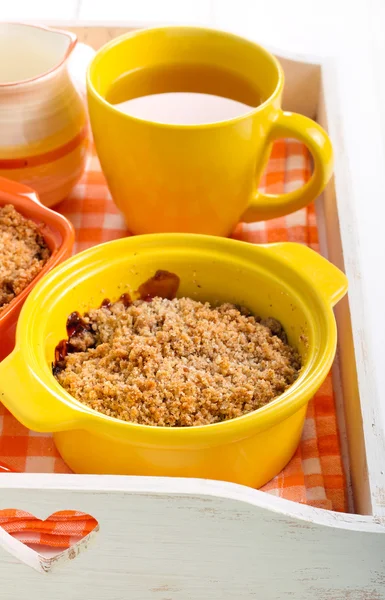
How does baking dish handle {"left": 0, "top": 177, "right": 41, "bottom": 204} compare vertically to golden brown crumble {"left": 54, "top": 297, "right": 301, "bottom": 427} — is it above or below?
above

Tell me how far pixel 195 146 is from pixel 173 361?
0.18 metres

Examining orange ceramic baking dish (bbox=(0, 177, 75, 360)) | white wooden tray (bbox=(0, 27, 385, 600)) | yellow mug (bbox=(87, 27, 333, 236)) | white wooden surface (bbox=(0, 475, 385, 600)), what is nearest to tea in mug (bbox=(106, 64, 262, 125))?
yellow mug (bbox=(87, 27, 333, 236))

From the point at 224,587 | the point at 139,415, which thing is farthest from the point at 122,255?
the point at 224,587

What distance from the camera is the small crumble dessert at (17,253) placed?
627 mm

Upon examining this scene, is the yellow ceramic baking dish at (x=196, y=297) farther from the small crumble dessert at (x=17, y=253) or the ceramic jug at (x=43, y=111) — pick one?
the ceramic jug at (x=43, y=111)

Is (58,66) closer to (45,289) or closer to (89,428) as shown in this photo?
(45,289)

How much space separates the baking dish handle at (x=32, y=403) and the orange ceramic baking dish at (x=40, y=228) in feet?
0.25

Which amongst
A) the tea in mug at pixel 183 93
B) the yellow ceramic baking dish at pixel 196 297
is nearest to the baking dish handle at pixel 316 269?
the yellow ceramic baking dish at pixel 196 297

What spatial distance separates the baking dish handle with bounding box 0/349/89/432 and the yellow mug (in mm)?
215

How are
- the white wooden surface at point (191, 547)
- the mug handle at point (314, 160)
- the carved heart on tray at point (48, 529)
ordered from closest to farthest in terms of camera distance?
the white wooden surface at point (191, 547) < the carved heart on tray at point (48, 529) < the mug handle at point (314, 160)

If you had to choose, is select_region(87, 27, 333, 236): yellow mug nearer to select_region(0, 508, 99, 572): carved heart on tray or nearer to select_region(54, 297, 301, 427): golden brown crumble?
select_region(54, 297, 301, 427): golden brown crumble

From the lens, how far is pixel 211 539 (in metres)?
0.48

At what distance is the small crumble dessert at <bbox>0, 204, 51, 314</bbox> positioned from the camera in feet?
2.06

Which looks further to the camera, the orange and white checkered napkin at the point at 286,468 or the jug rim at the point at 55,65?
the jug rim at the point at 55,65
